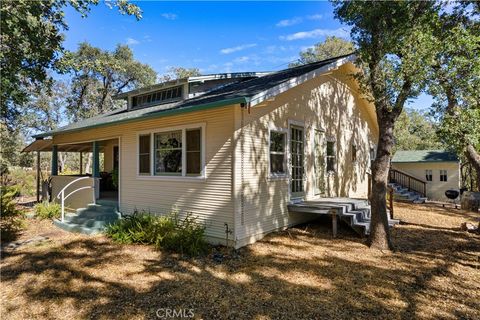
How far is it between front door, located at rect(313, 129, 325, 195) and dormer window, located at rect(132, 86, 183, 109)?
483 centimetres

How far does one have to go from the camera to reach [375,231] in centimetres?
655

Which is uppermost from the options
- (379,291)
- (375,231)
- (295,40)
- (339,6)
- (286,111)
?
(295,40)

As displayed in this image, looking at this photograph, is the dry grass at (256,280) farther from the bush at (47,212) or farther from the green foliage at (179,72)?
the green foliage at (179,72)

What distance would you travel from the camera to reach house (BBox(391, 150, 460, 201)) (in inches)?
779

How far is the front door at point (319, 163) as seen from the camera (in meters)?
9.35

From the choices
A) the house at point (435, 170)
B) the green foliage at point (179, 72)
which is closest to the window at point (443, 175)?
the house at point (435, 170)

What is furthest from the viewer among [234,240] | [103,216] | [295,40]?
[295,40]

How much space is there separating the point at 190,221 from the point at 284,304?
11.2ft

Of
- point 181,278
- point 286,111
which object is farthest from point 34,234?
point 286,111

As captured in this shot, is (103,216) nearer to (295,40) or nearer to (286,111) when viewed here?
(286,111)

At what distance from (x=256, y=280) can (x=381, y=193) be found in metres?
3.57

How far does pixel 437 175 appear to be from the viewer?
20.4 metres

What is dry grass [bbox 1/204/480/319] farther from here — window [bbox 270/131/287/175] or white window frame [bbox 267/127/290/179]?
window [bbox 270/131/287/175]

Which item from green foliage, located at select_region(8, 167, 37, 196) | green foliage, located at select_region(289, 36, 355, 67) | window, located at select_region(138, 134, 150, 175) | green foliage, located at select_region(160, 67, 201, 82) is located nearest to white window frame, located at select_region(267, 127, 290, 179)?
window, located at select_region(138, 134, 150, 175)
